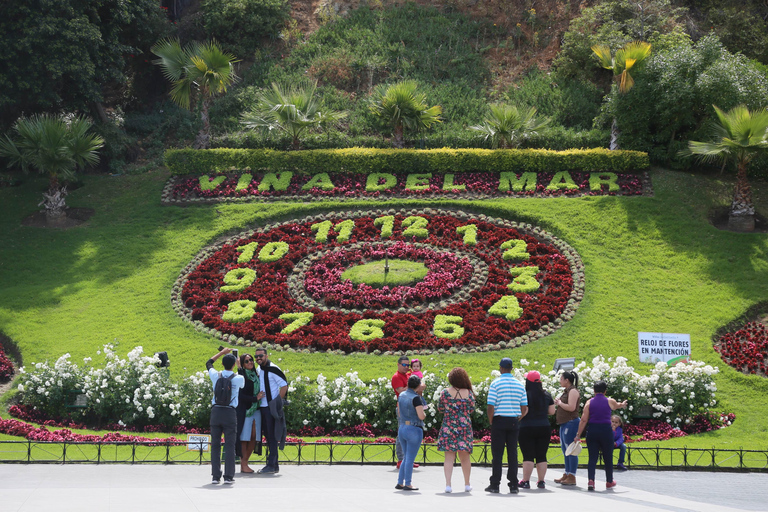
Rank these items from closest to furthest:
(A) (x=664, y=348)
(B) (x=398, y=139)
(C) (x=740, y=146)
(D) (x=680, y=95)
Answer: (A) (x=664, y=348) < (C) (x=740, y=146) < (D) (x=680, y=95) < (B) (x=398, y=139)

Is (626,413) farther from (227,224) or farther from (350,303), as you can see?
(227,224)

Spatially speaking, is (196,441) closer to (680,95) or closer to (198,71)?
(198,71)

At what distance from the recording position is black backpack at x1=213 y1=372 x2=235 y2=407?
470 inches

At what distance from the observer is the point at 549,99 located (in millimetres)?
34281

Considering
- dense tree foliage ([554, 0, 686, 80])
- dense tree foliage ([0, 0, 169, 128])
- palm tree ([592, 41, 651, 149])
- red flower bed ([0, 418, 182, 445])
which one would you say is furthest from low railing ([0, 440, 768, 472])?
dense tree foliage ([554, 0, 686, 80])

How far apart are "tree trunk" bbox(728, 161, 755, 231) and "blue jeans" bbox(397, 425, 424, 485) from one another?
18141mm

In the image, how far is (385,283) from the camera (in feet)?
78.7

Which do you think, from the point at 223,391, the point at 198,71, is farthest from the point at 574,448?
the point at 198,71

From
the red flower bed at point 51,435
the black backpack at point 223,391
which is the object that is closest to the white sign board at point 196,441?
the red flower bed at point 51,435

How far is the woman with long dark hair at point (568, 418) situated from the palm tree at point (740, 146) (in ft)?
52.5

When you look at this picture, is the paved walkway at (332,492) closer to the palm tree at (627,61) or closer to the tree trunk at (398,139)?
the palm tree at (627,61)

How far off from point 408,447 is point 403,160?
20251 mm

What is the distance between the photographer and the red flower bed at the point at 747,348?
20016 millimetres

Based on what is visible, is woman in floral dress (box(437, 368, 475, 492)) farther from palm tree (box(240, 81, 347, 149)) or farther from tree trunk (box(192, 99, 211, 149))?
tree trunk (box(192, 99, 211, 149))
